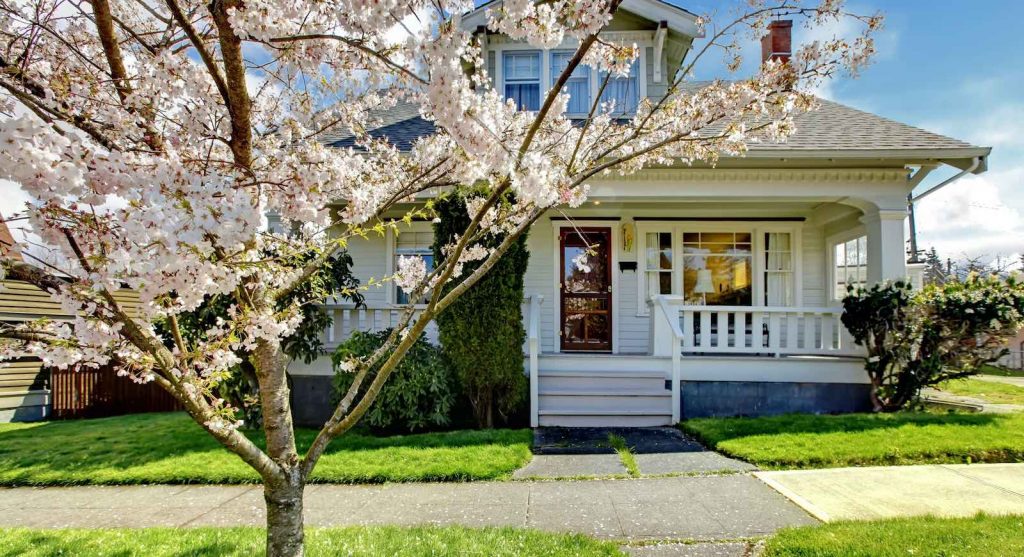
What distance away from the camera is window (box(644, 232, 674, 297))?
30.9 ft

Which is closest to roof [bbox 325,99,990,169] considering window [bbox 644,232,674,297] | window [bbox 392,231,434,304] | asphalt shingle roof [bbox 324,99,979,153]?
asphalt shingle roof [bbox 324,99,979,153]

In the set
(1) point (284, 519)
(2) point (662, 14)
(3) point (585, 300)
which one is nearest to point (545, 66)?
(2) point (662, 14)

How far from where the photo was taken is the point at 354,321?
314 inches

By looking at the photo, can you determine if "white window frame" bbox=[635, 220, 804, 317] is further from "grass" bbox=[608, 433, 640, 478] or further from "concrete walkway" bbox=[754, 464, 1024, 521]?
"concrete walkway" bbox=[754, 464, 1024, 521]

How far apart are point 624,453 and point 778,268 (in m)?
5.69

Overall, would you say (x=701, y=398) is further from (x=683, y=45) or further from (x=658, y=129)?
(x=683, y=45)

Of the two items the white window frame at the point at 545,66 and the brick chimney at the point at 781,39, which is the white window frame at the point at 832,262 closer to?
the brick chimney at the point at 781,39

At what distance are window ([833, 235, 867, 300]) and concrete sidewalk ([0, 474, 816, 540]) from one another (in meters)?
6.18

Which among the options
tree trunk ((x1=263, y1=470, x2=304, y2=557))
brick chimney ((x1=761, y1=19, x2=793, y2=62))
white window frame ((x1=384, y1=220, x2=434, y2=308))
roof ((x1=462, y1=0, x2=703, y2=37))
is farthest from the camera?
brick chimney ((x1=761, y1=19, x2=793, y2=62))

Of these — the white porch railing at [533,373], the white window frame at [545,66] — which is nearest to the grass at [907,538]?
the white porch railing at [533,373]

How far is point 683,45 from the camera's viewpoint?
986 centimetres

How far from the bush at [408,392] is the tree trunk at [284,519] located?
3.86 metres

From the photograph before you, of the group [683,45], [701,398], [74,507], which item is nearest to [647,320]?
[701,398]

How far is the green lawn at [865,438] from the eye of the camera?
4996 millimetres
